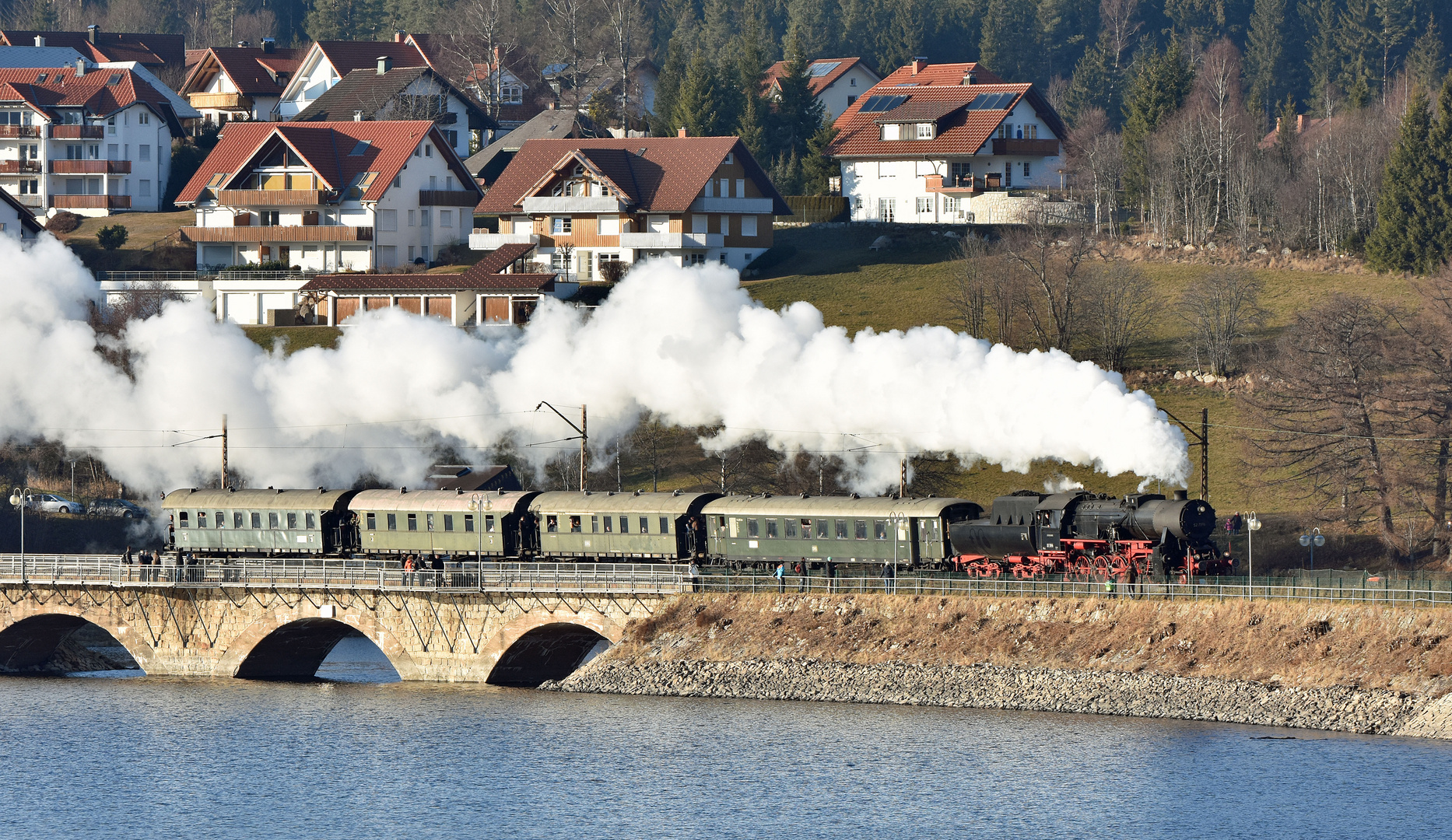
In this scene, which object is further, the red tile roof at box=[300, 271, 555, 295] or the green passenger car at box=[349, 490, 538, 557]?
the red tile roof at box=[300, 271, 555, 295]

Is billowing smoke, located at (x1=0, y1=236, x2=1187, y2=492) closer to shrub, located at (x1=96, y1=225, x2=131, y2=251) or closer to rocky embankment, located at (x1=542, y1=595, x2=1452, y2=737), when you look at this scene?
rocky embankment, located at (x1=542, y1=595, x2=1452, y2=737)

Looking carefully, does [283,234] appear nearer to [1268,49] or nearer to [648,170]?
[648,170]

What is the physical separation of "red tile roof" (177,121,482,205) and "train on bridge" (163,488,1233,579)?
168 ft

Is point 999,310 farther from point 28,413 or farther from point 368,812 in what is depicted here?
point 368,812

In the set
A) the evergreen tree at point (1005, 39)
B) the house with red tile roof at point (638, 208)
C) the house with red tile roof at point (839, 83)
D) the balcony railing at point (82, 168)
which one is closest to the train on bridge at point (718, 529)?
the house with red tile roof at point (638, 208)

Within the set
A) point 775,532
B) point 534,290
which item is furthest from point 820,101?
point 775,532

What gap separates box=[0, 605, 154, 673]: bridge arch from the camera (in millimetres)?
80000

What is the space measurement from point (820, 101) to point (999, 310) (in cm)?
6028

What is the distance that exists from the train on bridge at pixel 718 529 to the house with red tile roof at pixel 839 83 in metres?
94.2

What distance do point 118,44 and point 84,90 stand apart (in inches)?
1553

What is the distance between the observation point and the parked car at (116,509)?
102000 millimetres

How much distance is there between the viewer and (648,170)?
A: 432 ft

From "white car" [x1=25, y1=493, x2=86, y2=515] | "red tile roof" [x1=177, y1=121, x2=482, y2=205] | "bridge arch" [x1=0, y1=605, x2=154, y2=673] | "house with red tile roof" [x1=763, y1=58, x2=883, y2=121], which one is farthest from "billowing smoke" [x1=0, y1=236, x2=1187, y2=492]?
"house with red tile roof" [x1=763, y1=58, x2=883, y2=121]

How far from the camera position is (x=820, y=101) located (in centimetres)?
16675
